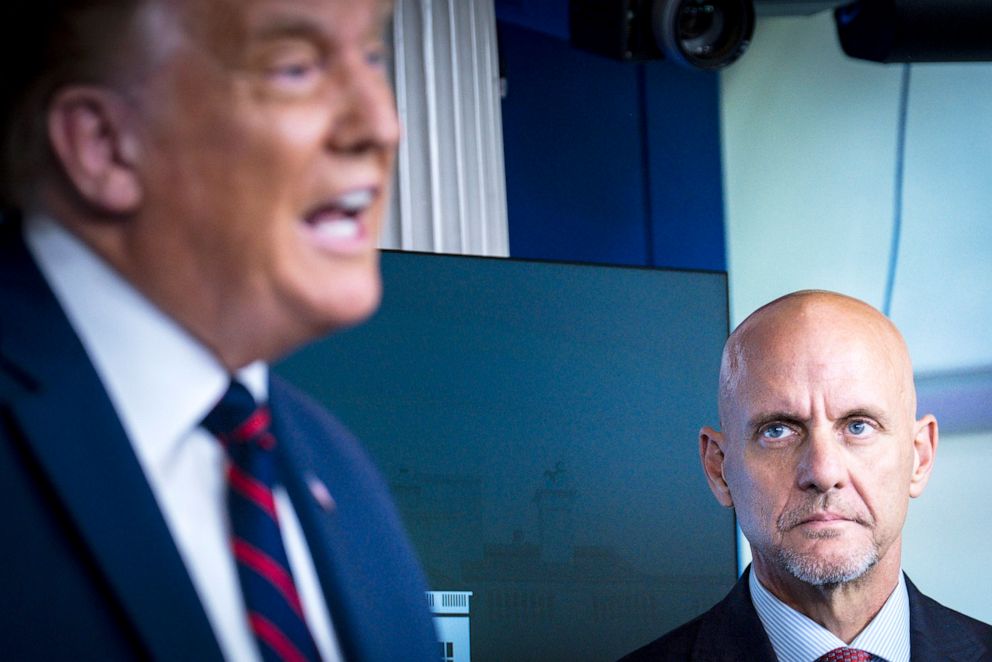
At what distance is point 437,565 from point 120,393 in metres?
1.54

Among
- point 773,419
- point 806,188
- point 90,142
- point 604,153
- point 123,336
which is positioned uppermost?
point 604,153

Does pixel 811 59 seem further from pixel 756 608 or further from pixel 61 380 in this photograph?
pixel 61 380

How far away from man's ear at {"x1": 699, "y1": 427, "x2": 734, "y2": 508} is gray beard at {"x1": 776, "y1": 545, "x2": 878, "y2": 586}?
20 centimetres

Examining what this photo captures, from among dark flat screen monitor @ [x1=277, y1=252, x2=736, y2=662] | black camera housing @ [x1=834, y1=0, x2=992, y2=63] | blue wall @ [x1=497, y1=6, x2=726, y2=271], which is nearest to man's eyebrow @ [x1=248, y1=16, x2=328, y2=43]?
dark flat screen monitor @ [x1=277, y1=252, x2=736, y2=662]

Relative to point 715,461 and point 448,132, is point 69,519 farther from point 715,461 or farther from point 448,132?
point 448,132

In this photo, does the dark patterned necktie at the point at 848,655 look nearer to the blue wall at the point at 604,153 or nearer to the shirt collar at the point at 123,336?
the blue wall at the point at 604,153

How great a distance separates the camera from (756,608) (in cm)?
215

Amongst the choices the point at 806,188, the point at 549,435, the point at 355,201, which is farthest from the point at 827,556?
the point at 806,188

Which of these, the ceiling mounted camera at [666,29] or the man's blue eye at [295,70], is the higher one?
the ceiling mounted camera at [666,29]

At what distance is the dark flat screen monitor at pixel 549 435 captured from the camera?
2.20 m

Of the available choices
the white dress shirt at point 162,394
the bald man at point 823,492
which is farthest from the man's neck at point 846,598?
the white dress shirt at point 162,394

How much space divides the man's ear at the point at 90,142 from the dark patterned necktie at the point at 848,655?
5.16ft

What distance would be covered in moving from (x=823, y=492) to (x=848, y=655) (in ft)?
0.87

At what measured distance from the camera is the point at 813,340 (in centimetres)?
207
